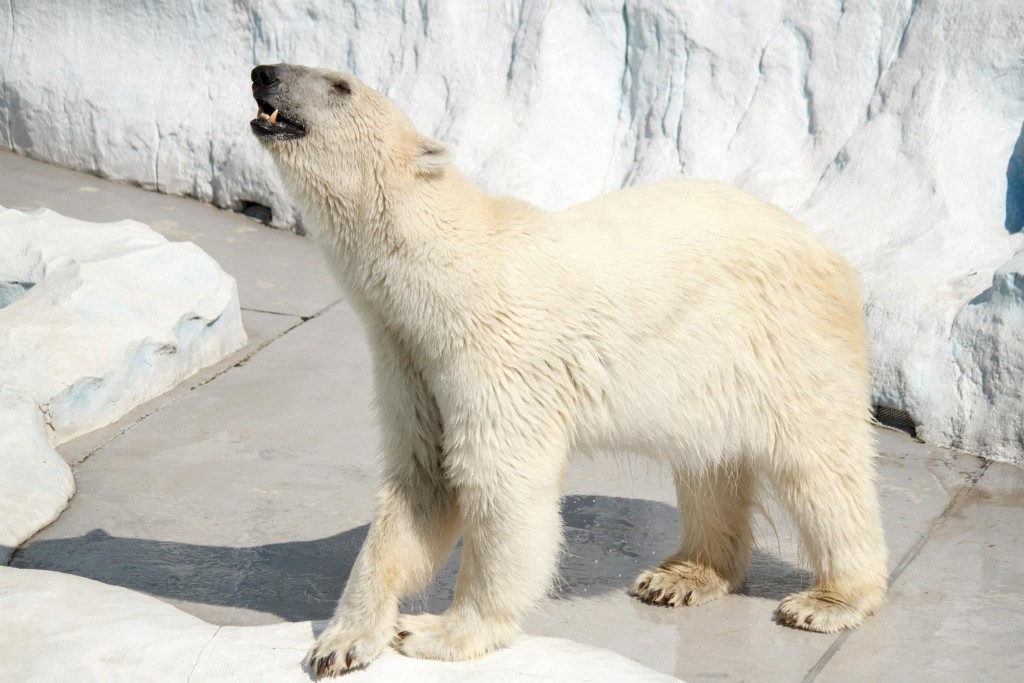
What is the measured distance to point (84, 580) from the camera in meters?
3.47

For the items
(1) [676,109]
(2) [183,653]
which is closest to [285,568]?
(2) [183,653]

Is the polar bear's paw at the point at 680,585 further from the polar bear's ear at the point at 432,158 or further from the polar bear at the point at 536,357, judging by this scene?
the polar bear's ear at the point at 432,158

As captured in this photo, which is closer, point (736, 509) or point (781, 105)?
point (736, 509)

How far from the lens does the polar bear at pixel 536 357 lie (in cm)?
322

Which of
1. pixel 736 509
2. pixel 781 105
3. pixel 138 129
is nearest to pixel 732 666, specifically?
pixel 736 509

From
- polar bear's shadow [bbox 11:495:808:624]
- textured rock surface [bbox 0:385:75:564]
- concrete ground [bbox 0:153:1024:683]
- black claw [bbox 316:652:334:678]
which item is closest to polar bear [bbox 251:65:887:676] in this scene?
black claw [bbox 316:652:334:678]

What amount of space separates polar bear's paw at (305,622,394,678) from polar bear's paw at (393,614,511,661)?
0.06m

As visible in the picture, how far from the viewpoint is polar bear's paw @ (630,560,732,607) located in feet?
12.8

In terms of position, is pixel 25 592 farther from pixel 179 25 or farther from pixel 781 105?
pixel 179 25

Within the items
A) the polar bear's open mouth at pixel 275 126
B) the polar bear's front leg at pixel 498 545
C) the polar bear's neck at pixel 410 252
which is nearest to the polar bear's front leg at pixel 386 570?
the polar bear's front leg at pixel 498 545

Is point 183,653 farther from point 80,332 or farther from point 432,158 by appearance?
point 80,332

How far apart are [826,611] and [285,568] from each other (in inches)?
69.3

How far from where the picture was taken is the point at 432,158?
3246mm

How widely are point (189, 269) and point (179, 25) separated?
9.32ft
